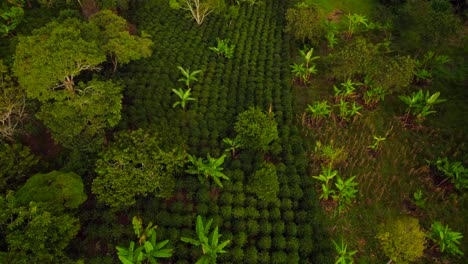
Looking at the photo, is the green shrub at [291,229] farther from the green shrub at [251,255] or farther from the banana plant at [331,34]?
the banana plant at [331,34]

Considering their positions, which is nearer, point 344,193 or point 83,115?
point 83,115

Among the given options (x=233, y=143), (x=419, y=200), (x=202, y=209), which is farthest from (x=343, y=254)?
(x=233, y=143)

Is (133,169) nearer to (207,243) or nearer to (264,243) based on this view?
(207,243)

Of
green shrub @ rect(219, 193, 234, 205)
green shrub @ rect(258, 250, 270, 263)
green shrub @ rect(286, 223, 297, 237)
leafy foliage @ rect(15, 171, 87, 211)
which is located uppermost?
leafy foliage @ rect(15, 171, 87, 211)

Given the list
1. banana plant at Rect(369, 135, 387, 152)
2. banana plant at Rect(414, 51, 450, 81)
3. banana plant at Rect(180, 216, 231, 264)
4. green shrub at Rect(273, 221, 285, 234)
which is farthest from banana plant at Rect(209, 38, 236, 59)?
banana plant at Rect(180, 216, 231, 264)

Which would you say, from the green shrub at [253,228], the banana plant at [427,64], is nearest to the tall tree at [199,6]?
the banana plant at [427,64]

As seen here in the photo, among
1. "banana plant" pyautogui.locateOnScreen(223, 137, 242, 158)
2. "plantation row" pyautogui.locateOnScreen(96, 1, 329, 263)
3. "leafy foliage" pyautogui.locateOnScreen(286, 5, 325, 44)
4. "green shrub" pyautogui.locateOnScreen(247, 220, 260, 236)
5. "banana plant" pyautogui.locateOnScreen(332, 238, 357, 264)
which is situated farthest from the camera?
"leafy foliage" pyautogui.locateOnScreen(286, 5, 325, 44)

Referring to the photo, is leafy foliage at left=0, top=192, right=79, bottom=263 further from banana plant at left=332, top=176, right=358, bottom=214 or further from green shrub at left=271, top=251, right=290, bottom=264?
banana plant at left=332, top=176, right=358, bottom=214
